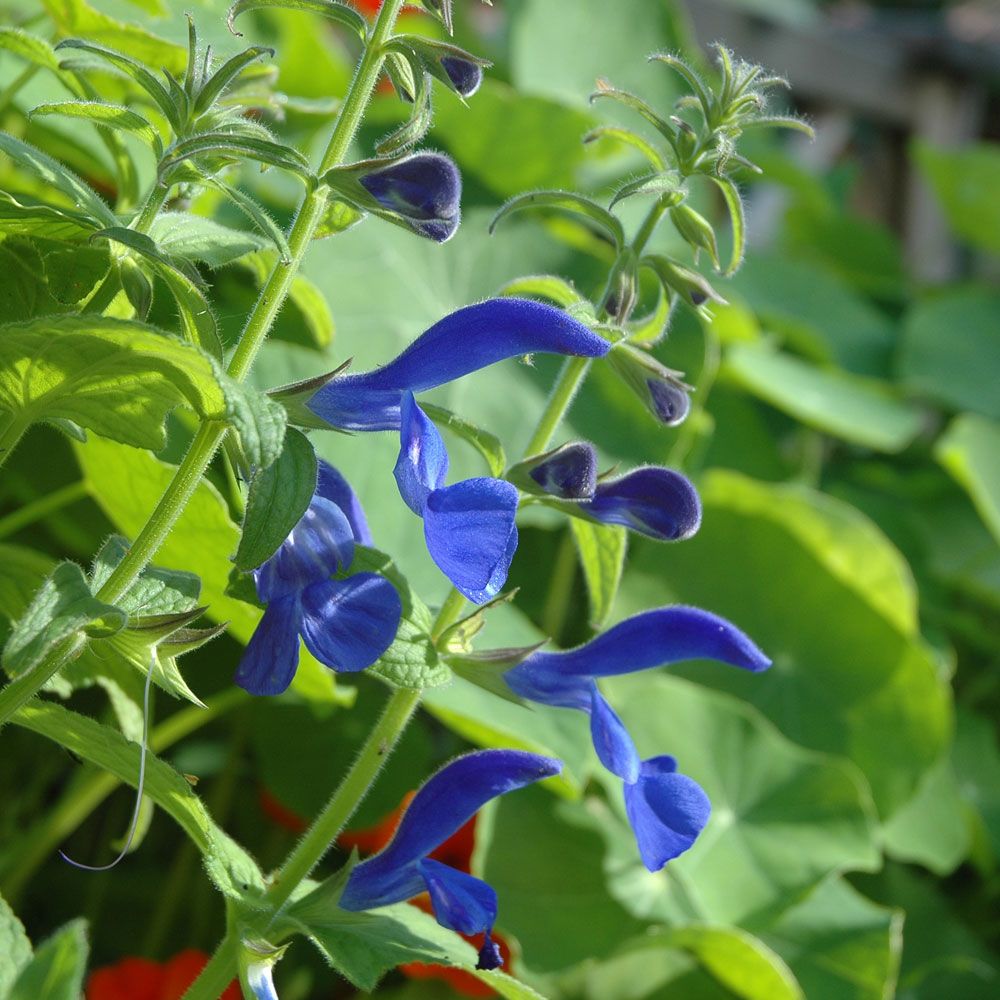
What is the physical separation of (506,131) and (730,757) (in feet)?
2.42

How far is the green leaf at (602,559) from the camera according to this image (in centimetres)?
67

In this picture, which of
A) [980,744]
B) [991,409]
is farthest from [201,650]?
[991,409]

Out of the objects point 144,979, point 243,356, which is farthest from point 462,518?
point 144,979

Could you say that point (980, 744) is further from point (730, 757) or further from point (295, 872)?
point (295, 872)

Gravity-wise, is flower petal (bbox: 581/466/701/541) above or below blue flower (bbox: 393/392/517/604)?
below

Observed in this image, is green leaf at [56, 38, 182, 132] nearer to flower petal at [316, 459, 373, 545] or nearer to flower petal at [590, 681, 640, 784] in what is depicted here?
flower petal at [316, 459, 373, 545]

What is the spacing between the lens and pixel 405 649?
23.4 inches

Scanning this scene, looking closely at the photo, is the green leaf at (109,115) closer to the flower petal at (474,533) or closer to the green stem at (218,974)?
the flower petal at (474,533)

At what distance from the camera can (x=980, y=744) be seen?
1.66m

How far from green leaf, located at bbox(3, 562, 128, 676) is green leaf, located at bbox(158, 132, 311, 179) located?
162 millimetres

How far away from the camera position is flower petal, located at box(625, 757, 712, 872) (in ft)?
1.98

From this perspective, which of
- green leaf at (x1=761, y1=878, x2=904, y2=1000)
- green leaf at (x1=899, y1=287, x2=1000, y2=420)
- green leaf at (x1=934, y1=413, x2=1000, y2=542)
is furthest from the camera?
green leaf at (x1=899, y1=287, x2=1000, y2=420)

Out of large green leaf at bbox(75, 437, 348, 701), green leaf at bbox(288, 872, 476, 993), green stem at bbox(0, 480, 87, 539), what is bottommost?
green stem at bbox(0, 480, 87, 539)

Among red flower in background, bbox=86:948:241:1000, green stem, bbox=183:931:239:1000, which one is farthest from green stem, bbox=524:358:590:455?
red flower in background, bbox=86:948:241:1000
